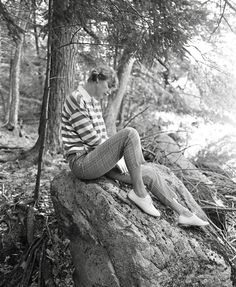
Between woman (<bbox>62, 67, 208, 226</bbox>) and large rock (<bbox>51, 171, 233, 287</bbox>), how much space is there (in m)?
0.12

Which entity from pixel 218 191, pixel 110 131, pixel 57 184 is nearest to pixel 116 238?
pixel 57 184

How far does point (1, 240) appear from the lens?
354 centimetres

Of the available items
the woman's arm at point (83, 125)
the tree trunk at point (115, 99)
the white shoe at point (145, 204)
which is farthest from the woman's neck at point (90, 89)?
the tree trunk at point (115, 99)

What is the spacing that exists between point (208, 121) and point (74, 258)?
28.2 ft

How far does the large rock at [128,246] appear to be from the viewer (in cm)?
238

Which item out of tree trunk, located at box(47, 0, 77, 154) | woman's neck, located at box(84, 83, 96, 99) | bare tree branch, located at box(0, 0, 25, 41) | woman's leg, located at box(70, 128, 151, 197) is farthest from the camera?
tree trunk, located at box(47, 0, 77, 154)

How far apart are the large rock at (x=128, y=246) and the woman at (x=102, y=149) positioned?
116mm

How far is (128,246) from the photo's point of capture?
239 centimetres

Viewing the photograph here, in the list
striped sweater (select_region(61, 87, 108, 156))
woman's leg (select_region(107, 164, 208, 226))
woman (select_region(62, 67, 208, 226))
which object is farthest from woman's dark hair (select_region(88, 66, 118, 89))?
woman's leg (select_region(107, 164, 208, 226))

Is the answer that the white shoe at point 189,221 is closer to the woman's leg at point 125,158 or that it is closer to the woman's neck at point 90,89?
the woman's leg at point 125,158

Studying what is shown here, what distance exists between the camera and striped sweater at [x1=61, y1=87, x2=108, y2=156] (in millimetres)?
2750

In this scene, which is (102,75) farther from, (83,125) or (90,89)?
(83,125)

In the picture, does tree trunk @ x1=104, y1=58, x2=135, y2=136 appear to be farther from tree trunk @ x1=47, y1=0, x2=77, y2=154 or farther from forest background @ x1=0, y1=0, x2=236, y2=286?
tree trunk @ x1=47, y1=0, x2=77, y2=154

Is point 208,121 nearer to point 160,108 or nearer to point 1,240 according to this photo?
point 160,108
